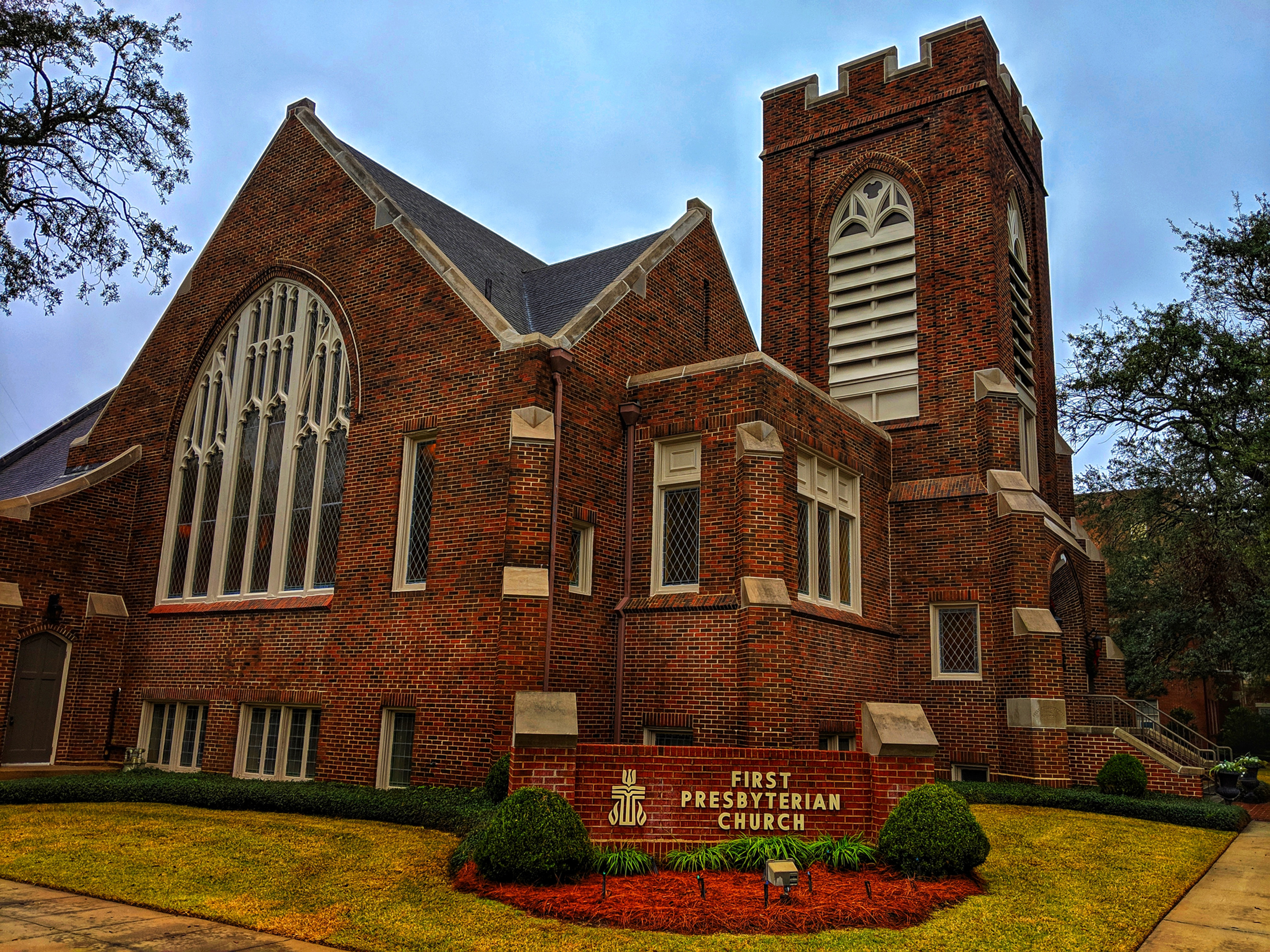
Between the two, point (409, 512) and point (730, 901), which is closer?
point (730, 901)

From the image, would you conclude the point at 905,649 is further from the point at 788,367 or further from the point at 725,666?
the point at 788,367

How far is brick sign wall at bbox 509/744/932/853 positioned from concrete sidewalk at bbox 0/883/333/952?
10.1 feet

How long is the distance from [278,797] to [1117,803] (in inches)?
487

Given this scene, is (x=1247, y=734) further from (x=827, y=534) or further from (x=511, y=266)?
(x=511, y=266)

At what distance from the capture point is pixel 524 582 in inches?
537

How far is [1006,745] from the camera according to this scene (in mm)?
16969

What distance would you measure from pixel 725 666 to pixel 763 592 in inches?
46.2

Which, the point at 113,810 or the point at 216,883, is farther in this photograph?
the point at 113,810

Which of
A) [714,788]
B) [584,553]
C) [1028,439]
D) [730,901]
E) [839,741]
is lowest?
[730,901]

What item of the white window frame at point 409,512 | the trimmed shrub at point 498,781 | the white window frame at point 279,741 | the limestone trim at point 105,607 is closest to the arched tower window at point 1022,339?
the white window frame at point 409,512

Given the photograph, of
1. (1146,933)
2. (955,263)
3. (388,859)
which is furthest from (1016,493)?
(388,859)

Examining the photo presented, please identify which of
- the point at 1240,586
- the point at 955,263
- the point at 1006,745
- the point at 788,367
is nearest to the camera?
the point at 1006,745

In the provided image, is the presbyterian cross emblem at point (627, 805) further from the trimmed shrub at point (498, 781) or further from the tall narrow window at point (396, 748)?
the tall narrow window at point (396, 748)

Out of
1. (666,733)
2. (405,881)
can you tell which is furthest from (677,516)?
(405,881)
